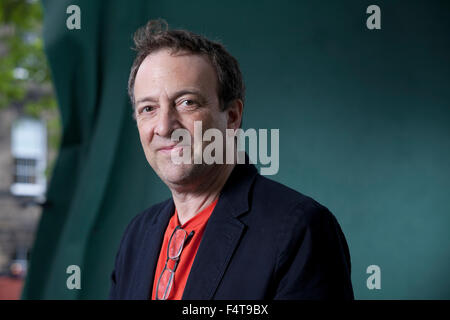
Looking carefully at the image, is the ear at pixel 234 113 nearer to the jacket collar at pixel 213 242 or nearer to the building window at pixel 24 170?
the jacket collar at pixel 213 242

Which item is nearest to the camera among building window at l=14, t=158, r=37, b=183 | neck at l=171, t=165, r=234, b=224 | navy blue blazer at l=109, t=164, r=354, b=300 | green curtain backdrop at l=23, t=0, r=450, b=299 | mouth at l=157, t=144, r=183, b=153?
navy blue blazer at l=109, t=164, r=354, b=300

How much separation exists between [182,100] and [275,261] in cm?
45

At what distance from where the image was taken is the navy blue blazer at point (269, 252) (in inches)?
44.8

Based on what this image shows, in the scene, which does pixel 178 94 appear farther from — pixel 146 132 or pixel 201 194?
pixel 201 194

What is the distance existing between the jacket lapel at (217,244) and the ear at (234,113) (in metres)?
0.19

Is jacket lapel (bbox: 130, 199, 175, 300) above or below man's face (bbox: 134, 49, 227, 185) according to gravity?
below

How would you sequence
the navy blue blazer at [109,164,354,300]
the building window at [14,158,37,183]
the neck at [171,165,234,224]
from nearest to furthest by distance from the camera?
the navy blue blazer at [109,164,354,300] < the neck at [171,165,234,224] < the building window at [14,158,37,183]

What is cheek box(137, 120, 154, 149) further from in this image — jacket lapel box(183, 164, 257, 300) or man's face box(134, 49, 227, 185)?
jacket lapel box(183, 164, 257, 300)

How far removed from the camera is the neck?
1.34 metres

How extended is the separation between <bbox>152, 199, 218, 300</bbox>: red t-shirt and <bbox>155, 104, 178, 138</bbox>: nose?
25 cm

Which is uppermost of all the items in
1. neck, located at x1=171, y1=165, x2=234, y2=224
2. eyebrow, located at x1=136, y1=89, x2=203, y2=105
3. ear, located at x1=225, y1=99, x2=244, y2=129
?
eyebrow, located at x1=136, y1=89, x2=203, y2=105

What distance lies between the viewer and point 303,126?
236 centimetres

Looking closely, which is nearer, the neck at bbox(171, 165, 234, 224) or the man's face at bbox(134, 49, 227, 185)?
the man's face at bbox(134, 49, 227, 185)

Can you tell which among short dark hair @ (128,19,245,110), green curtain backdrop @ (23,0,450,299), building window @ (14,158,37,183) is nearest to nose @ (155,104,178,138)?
short dark hair @ (128,19,245,110)
